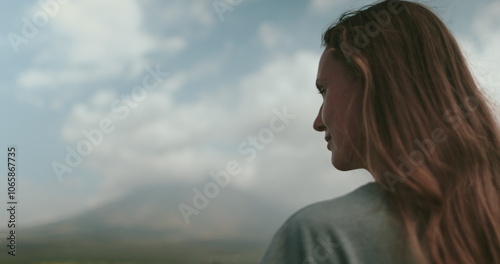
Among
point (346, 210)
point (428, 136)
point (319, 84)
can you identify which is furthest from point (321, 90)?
point (346, 210)

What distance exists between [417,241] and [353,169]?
0.35 metres

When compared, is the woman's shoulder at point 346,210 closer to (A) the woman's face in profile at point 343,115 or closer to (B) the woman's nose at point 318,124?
(A) the woman's face in profile at point 343,115

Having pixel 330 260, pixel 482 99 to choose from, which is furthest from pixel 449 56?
pixel 330 260

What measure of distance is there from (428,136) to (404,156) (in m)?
0.15

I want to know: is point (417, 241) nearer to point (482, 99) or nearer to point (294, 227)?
point (294, 227)

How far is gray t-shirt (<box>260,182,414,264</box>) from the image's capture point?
5.16 feet

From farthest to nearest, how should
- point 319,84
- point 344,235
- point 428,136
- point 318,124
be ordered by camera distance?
point 318,124, point 319,84, point 428,136, point 344,235

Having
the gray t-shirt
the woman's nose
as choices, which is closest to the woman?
the gray t-shirt

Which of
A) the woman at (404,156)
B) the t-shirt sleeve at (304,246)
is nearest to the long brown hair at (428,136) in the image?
the woman at (404,156)

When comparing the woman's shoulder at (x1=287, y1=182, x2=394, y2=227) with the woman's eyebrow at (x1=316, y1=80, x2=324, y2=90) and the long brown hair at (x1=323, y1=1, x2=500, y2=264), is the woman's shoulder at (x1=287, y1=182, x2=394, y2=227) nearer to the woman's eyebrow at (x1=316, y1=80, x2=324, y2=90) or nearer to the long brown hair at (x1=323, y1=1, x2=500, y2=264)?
the long brown hair at (x1=323, y1=1, x2=500, y2=264)

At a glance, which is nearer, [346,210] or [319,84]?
[346,210]

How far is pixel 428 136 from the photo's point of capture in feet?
5.75

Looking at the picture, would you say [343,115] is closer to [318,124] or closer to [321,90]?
[321,90]

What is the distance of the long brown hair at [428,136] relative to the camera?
1631mm
